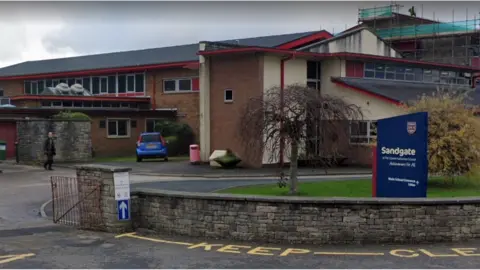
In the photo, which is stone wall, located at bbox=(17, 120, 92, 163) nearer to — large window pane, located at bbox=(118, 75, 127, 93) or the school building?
the school building

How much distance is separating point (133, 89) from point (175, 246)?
34.2 m

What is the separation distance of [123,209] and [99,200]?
2.32 feet

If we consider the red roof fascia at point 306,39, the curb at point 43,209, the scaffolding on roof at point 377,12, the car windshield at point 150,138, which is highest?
the scaffolding on roof at point 377,12

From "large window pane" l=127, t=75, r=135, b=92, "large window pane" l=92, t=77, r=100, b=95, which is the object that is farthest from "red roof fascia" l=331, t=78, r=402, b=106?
"large window pane" l=92, t=77, r=100, b=95

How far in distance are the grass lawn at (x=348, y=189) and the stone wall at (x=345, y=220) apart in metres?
4.63

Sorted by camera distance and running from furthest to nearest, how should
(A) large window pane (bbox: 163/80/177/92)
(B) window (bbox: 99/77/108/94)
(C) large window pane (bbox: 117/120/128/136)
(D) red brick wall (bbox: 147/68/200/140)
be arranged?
1. (B) window (bbox: 99/77/108/94)
2. (A) large window pane (bbox: 163/80/177/92)
3. (D) red brick wall (bbox: 147/68/200/140)
4. (C) large window pane (bbox: 117/120/128/136)

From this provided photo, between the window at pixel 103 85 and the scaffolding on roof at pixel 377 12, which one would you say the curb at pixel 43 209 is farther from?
the scaffolding on roof at pixel 377 12

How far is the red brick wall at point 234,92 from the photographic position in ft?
93.7

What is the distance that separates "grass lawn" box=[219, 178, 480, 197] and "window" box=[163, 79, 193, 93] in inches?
856

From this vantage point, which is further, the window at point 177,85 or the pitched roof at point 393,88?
the window at point 177,85

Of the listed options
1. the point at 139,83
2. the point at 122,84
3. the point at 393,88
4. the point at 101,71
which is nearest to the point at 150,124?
the point at 139,83

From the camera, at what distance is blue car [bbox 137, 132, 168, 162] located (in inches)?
1248

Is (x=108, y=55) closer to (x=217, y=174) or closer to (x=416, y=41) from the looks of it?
(x=416, y=41)

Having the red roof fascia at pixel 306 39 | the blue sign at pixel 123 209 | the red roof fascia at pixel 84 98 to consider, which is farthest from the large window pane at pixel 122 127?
the blue sign at pixel 123 209
